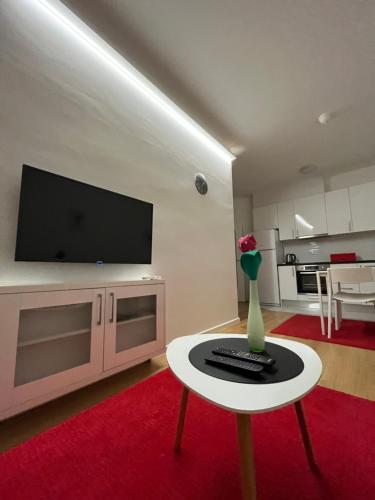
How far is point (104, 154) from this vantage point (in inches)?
71.7

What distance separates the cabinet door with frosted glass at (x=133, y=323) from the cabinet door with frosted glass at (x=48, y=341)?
0.07 meters

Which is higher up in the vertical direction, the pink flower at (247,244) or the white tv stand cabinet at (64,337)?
the pink flower at (247,244)

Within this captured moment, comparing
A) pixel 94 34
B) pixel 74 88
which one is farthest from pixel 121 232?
pixel 94 34

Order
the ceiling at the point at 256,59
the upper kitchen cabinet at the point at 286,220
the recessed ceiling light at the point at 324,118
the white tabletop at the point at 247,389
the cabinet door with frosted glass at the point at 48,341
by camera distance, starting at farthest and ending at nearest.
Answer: the upper kitchen cabinet at the point at 286,220 < the recessed ceiling light at the point at 324,118 < the ceiling at the point at 256,59 < the cabinet door with frosted glass at the point at 48,341 < the white tabletop at the point at 247,389

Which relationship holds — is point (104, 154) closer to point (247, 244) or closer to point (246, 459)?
point (247, 244)

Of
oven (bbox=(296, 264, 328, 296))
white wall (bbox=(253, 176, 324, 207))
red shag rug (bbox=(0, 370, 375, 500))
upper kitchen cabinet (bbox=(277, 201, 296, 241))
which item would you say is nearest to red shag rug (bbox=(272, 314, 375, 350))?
oven (bbox=(296, 264, 328, 296))

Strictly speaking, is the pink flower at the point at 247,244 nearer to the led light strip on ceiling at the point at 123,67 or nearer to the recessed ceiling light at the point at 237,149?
the led light strip on ceiling at the point at 123,67

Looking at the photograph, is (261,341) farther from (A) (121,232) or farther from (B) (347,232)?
(B) (347,232)

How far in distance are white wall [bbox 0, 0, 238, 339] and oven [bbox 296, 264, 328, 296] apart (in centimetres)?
168

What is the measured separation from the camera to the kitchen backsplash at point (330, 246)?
3846mm

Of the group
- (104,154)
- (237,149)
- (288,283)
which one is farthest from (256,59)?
(288,283)

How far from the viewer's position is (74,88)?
169 centimetres

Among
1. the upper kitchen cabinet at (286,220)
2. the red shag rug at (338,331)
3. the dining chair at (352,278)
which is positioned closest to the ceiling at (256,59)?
the upper kitchen cabinet at (286,220)

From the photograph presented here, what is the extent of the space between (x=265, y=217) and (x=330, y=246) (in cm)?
139
